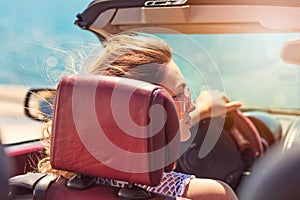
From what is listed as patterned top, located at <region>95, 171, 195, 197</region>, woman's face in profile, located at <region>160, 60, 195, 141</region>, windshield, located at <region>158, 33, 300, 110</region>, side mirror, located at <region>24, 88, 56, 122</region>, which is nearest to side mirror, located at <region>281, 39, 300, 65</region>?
woman's face in profile, located at <region>160, 60, 195, 141</region>

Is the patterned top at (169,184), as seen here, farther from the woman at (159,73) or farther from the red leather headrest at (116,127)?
the red leather headrest at (116,127)

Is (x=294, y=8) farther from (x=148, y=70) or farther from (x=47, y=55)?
(x=47, y=55)

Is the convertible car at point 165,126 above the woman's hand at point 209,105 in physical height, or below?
above

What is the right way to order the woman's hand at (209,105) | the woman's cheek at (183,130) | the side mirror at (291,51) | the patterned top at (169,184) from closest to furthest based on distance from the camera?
the patterned top at (169,184), the woman's cheek at (183,130), the side mirror at (291,51), the woman's hand at (209,105)

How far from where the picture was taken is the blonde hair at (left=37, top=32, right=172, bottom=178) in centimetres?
166

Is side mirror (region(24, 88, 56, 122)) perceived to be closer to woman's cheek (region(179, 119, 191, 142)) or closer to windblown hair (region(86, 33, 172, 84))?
windblown hair (region(86, 33, 172, 84))

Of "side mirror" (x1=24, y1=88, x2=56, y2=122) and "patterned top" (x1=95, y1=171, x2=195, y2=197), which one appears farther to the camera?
"side mirror" (x1=24, y1=88, x2=56, y2=122)

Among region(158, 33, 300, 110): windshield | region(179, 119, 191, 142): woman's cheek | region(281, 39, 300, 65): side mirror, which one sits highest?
region(281, 39, 300, 65): side mirror

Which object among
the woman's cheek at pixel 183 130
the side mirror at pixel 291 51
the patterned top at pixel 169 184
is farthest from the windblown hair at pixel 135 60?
the side mirror at pixel 291 51

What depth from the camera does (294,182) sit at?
95 centimetres

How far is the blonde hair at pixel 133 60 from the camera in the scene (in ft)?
5.46

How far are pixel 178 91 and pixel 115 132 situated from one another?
0.38 m

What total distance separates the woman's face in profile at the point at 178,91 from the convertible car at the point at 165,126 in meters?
0.28

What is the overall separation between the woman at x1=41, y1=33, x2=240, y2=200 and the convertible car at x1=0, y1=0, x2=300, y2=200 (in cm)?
15
